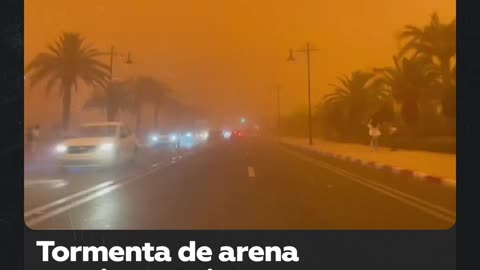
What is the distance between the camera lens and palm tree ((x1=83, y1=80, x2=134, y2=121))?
46906mm

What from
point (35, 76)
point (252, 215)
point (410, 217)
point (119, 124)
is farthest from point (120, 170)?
point (35, 76)

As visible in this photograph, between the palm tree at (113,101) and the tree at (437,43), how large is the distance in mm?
25517

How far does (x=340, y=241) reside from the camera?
7.00 meters

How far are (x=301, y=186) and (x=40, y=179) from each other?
8.37m

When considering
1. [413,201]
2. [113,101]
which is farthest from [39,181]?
[113,101]

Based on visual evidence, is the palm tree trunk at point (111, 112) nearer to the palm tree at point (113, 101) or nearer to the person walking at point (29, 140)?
the palm tree at point (113, 101)

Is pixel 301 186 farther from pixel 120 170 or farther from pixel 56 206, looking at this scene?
pixel 120 170

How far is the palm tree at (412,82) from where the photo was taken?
37188 millimetres

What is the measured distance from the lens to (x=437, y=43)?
37.2 metres

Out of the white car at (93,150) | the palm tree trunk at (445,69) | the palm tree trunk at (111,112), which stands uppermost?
the palm tree trunk at (445,69)

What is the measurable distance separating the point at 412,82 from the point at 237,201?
29.8 meters

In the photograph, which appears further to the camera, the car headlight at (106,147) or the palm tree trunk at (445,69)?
A: the palm tree trunk at (445,69)

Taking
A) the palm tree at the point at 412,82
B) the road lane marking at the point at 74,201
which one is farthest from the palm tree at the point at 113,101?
the road lane marking at the point at 74,201

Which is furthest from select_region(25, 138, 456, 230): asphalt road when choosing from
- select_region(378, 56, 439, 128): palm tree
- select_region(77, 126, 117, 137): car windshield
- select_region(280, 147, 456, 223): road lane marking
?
select_region(378, 56, 439, 128): palm tree
